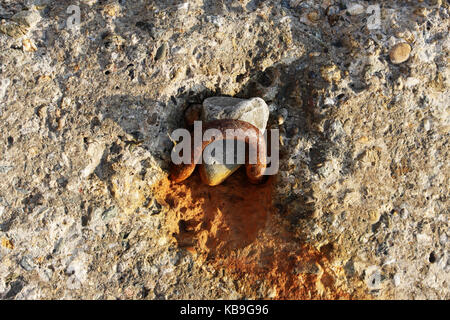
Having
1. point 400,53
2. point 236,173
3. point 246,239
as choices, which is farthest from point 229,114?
point 400,53

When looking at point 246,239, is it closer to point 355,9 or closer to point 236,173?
point 236,173

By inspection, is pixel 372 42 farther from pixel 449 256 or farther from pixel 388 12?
pixel 449 256

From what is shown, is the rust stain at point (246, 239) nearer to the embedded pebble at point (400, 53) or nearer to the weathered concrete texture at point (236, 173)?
the weathered concrete texture at point (236, 173)

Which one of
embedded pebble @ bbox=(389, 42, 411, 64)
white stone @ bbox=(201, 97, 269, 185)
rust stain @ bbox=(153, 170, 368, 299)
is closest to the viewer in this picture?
rust stain @ bbox=(153, 170, 368, 299)

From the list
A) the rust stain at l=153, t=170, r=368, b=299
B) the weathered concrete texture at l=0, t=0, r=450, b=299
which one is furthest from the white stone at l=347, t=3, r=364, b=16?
the rust stain at l=153, t=170, r=368, b=299

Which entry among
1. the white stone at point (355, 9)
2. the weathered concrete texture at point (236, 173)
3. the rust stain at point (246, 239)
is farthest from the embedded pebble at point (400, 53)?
the rust stain at point (246, 239)

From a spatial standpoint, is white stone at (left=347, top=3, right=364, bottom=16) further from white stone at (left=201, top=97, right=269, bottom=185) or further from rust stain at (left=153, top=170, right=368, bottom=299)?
rust stain at (left=153, top=170, right=368, bottom=299)

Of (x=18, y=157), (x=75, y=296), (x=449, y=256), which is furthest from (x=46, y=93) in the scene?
(x=449, y=256)

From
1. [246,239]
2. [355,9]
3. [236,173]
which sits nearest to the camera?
[246,239]
